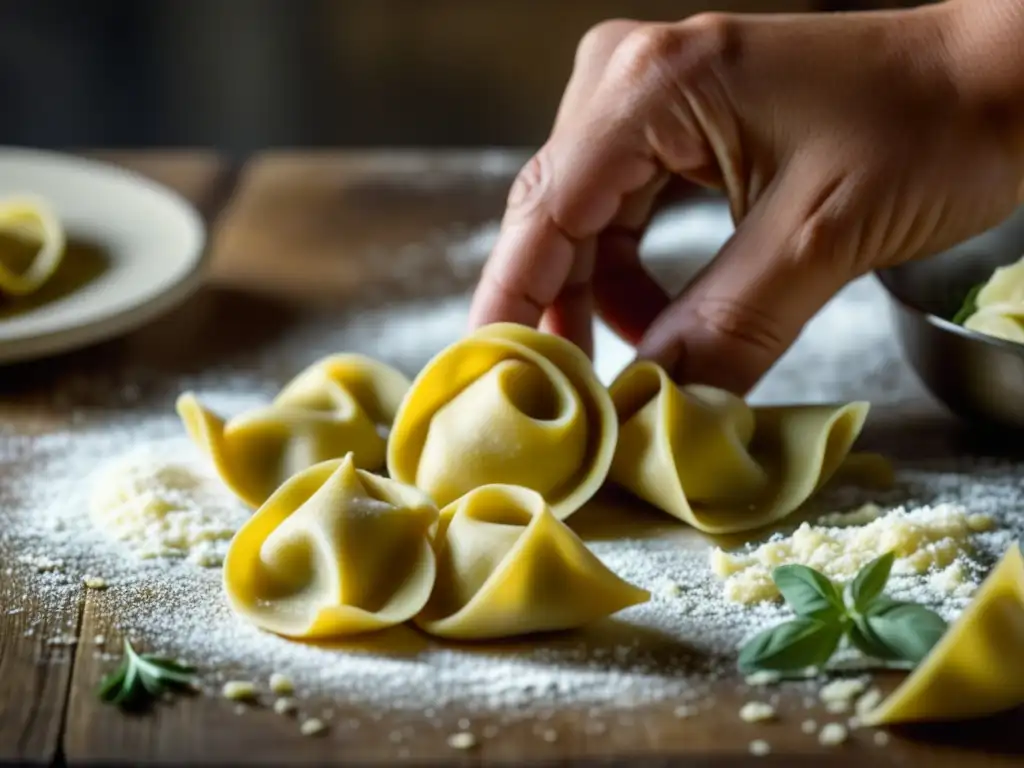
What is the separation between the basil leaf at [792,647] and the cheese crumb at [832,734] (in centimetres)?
7

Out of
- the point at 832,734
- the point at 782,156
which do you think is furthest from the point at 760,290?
the point at 832,734

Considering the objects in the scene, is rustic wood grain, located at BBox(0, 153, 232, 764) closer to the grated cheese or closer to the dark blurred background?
the grated cheese

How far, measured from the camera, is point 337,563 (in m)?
1.26

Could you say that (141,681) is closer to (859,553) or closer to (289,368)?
(859,553)

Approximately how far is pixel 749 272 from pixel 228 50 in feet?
9.67

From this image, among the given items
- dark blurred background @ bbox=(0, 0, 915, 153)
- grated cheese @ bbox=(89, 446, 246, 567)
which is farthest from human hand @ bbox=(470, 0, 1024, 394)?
dark blurred background @ bbox=(0, 0, 915, 153)

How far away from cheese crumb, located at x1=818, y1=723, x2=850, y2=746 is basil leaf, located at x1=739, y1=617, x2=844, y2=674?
7cm

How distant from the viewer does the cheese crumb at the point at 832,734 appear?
3.54ft

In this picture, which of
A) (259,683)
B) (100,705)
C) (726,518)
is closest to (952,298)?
(726,518)

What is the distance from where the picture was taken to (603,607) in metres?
1.24

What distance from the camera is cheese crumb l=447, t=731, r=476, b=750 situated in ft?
3.52

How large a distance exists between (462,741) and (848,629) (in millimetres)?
344

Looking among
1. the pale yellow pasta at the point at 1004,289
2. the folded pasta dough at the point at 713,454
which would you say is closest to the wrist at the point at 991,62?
the pale yellow pasta at the point at 1004,289

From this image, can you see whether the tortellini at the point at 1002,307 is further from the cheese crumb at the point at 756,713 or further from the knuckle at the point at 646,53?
the cheese crumb at the point at 756,713
